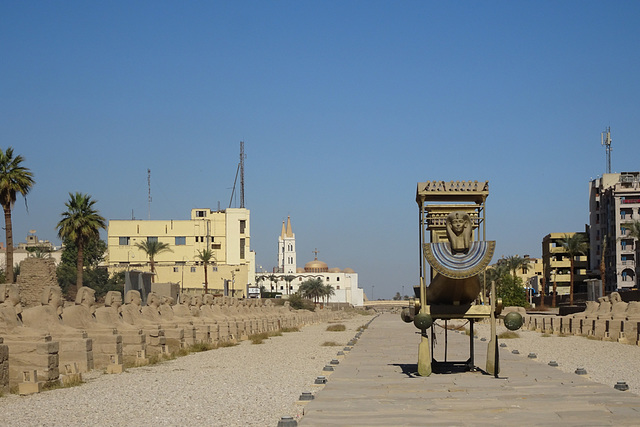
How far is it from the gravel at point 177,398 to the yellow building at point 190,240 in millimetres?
81767

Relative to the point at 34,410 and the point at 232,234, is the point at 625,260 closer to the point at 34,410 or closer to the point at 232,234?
the point at 232,234

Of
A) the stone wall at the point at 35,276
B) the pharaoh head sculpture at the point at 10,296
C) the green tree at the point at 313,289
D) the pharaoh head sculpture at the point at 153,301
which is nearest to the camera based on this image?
the pharaoh head sculpture at the point at 10,296

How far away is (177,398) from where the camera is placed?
475 inches

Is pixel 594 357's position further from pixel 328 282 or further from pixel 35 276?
pixel 328 282

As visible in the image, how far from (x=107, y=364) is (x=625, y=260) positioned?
76.8 meters

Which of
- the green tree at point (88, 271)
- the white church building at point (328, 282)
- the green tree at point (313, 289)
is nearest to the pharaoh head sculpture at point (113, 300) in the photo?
the green tree at point (88, 271)

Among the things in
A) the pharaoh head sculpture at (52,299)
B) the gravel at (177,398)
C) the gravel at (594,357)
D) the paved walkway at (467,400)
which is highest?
the pharaoh head sculpture at (52,299)

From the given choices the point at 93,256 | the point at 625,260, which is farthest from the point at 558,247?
the point at 93,256

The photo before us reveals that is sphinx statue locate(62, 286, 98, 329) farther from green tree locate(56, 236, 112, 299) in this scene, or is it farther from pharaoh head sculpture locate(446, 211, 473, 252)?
green tree locate(56, 236, 112, 299)

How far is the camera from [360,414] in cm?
902

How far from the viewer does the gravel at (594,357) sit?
49.1 feet

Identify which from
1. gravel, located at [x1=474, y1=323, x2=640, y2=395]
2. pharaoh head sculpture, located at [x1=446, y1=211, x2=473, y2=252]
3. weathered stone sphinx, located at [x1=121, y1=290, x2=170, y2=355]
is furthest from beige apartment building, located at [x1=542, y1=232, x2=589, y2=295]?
pharaoh head sculpture, located at [x1=446, y1=211, x2=473, y2=252]

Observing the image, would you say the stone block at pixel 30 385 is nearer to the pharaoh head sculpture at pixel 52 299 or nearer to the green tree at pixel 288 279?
the pharaoh head sculpture at pixel 52 299

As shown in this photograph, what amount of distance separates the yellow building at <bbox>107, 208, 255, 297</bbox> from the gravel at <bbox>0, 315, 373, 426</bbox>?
268ft
